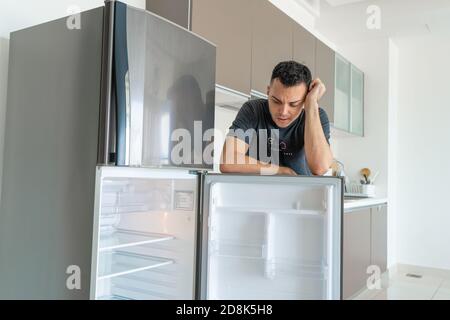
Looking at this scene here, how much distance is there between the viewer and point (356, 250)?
2.96 meters

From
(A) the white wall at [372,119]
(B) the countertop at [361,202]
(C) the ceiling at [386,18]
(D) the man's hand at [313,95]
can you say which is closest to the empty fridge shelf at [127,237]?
(D) the man's hand at [313,95]

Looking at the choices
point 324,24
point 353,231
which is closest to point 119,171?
point 353,231

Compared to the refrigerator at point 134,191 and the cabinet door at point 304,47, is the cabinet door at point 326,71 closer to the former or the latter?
the cabinet door at point 304,47

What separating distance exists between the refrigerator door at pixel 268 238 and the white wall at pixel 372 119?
8.54 feet

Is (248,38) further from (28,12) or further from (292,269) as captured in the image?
(292,269)

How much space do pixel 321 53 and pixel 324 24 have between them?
0.61 m

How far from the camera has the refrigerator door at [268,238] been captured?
1.37 meters

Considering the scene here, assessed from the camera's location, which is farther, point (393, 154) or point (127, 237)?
point (393, 154)

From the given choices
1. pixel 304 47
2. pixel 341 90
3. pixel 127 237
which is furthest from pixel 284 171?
pixel 341 90

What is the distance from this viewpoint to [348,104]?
11.9ft

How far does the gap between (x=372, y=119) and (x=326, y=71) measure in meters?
1.05

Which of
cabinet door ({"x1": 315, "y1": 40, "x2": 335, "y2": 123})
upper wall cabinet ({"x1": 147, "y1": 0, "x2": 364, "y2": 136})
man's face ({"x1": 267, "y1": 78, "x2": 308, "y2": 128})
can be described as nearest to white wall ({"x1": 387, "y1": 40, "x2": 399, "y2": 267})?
cabinet door ({"x1": 315, "y1": 40, "x2": 335, "y2": 123})

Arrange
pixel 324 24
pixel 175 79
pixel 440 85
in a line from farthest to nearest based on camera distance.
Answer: pixel 440 85 → pixel 324 24 → pixel 175 79
